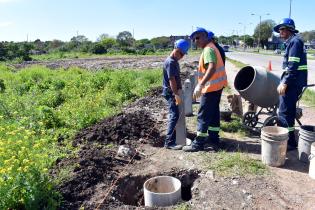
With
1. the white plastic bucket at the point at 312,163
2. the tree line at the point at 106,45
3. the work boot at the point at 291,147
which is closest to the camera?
the white plastic bucket at the point at 312,163

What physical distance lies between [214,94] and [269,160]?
1.46 meters

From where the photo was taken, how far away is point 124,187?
16.6ft

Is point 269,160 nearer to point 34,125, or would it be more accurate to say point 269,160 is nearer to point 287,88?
point 287,88

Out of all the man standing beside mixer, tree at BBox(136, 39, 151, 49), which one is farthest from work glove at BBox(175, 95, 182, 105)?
tree at BBox(136, 39, 151, 49)

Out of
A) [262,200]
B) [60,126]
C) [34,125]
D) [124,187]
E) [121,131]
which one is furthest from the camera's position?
[60,126]

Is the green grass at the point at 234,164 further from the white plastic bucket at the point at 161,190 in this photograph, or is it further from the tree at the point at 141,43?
the tree at the point at 141,43

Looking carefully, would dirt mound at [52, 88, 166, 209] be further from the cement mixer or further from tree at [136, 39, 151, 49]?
tree at [136, 39, 151, 49]

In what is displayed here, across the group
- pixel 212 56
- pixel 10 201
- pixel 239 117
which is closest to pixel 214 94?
pixel 212 56

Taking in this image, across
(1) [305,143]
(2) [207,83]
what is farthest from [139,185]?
(1) [305,143]

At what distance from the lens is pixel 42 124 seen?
7.09 meters

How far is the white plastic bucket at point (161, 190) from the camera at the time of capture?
14.2 feet

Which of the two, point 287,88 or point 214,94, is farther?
point 214,94

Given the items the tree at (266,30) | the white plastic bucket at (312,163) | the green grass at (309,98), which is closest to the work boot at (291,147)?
the white plastic bucket at (312,163)

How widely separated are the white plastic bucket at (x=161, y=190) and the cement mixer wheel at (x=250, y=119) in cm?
322
